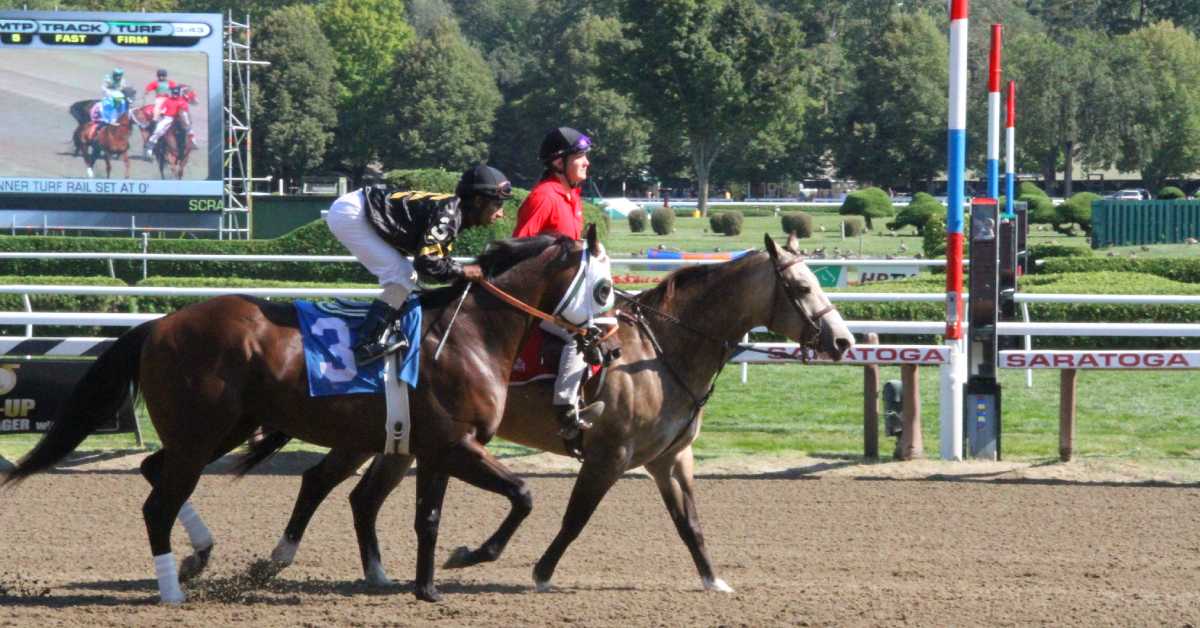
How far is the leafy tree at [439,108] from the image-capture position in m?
51.7

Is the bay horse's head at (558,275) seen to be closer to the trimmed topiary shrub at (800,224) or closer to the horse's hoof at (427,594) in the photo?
the horse's hoof at (427,594)

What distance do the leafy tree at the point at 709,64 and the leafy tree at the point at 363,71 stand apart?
14.4 meters

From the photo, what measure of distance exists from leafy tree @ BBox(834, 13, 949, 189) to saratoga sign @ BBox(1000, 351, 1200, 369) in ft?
136

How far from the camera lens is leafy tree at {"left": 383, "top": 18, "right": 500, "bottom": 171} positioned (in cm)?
5169

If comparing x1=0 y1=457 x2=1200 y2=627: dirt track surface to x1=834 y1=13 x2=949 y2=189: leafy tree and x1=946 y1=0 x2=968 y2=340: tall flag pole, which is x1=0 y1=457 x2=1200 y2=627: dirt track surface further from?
x1=834 y1=13 x2=949 y2=189: leafy tree

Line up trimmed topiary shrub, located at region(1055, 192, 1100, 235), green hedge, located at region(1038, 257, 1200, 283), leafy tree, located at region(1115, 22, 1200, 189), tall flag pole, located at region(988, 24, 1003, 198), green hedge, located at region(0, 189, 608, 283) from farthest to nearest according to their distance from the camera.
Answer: leafy tree, located at region(1115, 22, 1200, 189) → trimmed topiary shrub, located at region(1055, 192, 1100, 235) → green hedge, located at region(0, 189, 608, 283) → green hedge, located at region(1038, 257, 1200, 283) → tall flag pole, located at region(988, 24, 1003, 198)

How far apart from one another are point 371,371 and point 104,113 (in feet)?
69.8

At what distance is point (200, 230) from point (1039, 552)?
20752mm

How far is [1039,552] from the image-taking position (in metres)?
6.26

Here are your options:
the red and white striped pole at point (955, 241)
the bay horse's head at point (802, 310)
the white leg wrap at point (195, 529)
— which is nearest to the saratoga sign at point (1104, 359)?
the red and white striped pole at point (955, 241)

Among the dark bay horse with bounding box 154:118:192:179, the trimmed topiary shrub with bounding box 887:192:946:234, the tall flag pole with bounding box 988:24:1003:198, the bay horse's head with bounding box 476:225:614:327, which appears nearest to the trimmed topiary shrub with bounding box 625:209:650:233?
the trimmed topiary shrub with bounding box 887:192:946:234

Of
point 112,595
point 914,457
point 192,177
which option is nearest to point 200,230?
point 192,177

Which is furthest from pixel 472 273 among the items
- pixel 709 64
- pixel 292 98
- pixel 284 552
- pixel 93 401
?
pixel 292 98

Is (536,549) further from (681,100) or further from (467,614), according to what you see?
(681,100)
